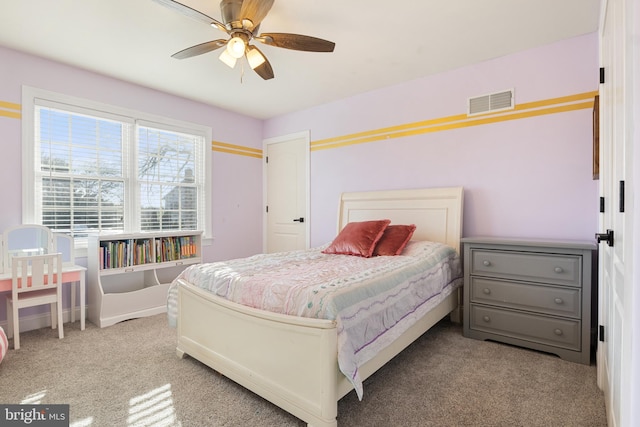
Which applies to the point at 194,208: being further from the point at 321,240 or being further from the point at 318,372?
the point at 318,372

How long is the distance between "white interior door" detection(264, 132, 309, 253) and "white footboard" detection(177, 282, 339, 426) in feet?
8.33

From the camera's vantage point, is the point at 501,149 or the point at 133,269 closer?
the point at 501,149

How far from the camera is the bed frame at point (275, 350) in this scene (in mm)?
1495

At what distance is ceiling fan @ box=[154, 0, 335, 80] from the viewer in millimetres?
1934

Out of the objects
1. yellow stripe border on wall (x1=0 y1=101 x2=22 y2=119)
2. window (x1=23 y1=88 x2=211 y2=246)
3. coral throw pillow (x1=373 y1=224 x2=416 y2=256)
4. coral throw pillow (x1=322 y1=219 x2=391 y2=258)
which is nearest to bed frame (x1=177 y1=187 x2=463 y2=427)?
coral throw pillow (x1=373 y1=224 x2=416 y2=256)

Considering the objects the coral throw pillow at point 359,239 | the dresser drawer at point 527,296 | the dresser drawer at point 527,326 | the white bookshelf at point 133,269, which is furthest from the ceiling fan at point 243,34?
the dresser drawer at point 527,326

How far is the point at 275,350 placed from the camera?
5.52ft

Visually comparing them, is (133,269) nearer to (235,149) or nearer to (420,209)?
(235,149)

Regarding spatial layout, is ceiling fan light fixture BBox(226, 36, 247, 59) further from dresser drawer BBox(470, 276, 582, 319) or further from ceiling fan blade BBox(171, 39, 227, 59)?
dresser drawer BBox(470, 276, 582, 319)

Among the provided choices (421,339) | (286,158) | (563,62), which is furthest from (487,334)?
(286,158)

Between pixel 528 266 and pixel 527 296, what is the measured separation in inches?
9.1

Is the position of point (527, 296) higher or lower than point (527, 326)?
higher

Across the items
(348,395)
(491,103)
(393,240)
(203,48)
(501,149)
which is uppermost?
(203,48)

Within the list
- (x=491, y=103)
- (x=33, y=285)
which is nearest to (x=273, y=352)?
(x=33, y=285)
